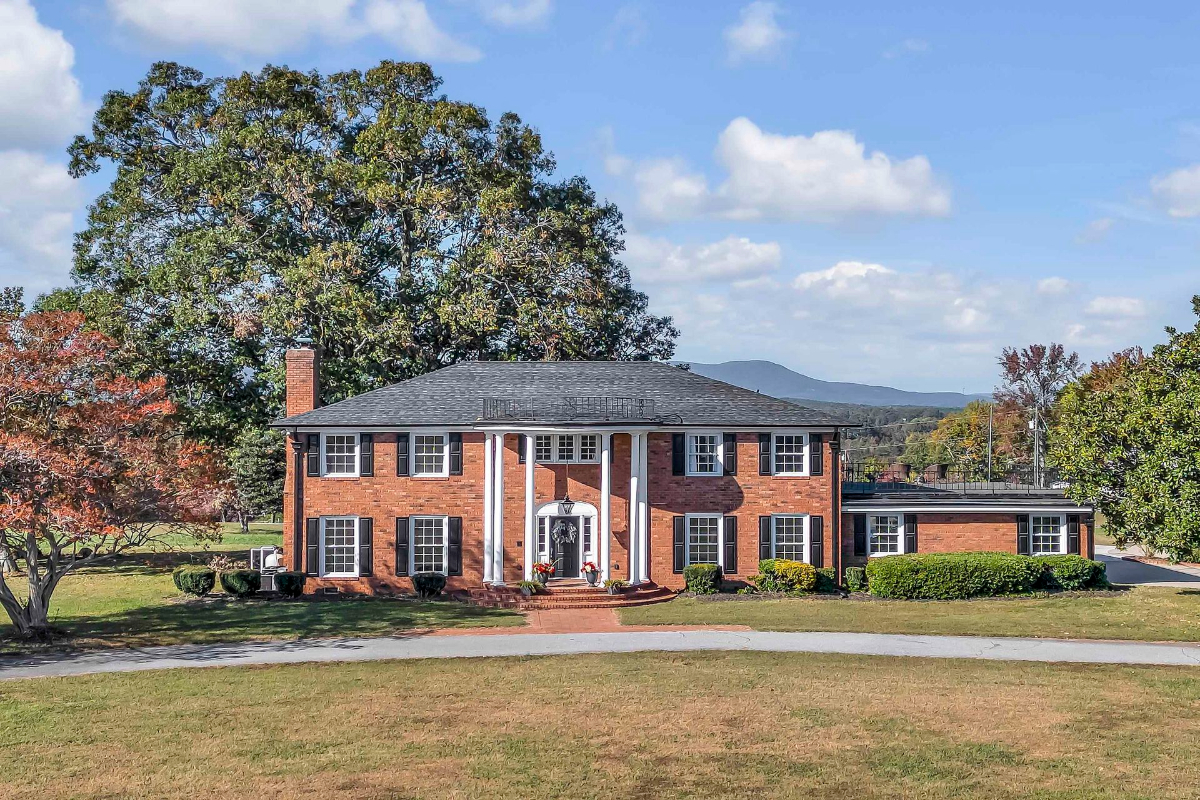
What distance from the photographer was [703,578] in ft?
104

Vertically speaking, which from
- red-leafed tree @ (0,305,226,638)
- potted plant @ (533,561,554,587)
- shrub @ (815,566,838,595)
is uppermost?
red-leafed tree @ (0,305,226,638)

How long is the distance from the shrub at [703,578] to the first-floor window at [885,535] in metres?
5.26

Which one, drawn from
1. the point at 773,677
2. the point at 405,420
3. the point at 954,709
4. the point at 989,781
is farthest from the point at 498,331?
the point at 989,781

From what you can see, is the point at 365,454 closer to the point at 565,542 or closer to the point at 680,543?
the point at 565,542

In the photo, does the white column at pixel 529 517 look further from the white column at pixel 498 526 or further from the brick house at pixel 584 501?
the white column at pixel 498 526

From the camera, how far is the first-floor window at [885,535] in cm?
3322

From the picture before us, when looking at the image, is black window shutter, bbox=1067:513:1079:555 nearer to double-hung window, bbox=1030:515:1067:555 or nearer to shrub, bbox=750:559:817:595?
double-hung window, bbox=1030:515:1067:555

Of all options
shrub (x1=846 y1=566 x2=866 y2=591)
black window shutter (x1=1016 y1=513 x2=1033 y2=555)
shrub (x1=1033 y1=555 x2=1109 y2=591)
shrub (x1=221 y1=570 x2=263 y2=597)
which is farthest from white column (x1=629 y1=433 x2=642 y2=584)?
black window shutter (x1=1016 y1=513 x2=1033 y2=555)

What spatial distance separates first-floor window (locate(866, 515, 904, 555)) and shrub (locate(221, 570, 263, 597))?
18753mm

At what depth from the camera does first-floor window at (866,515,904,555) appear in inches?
1308

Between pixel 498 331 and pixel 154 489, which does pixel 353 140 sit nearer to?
pixel 498 331

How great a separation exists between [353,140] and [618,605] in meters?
24.3

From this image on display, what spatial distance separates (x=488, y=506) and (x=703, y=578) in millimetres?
6828

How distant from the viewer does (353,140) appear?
145 ft
